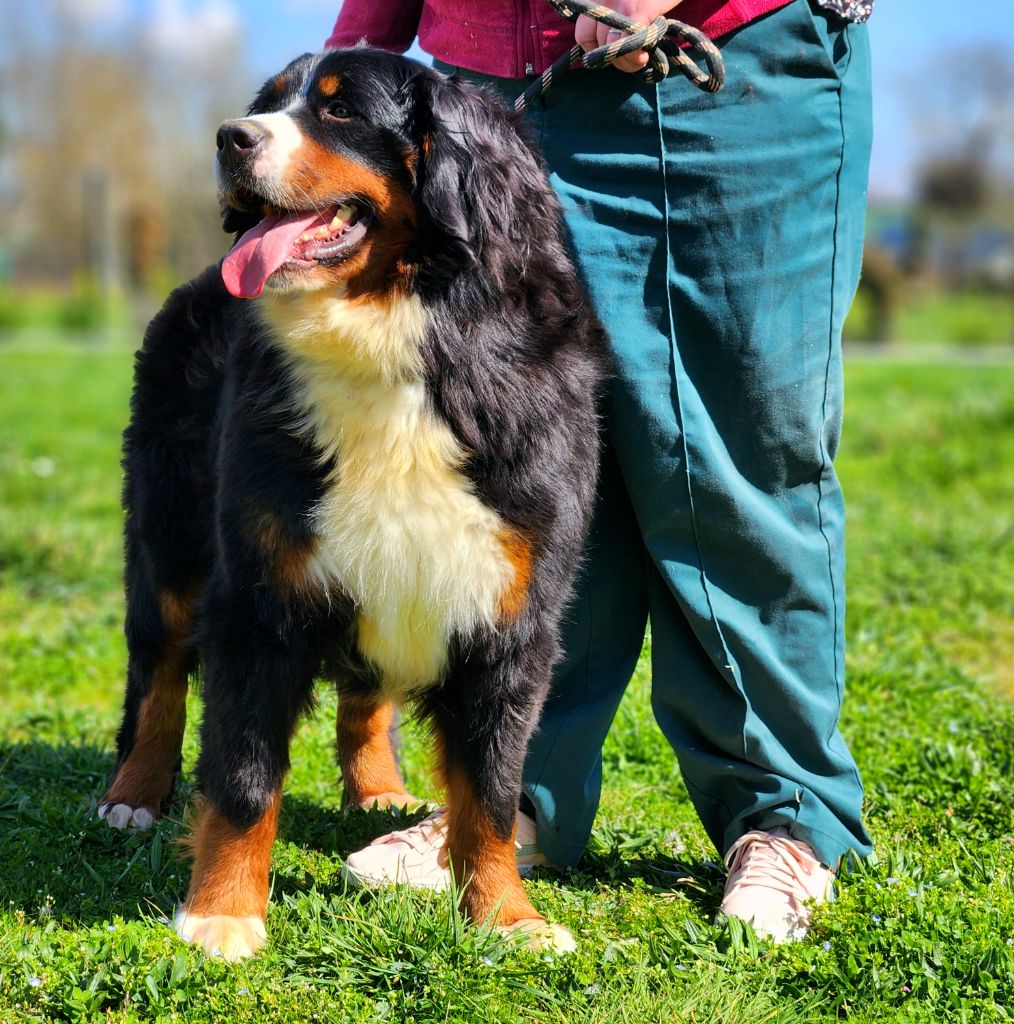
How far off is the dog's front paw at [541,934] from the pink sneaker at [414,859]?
0.17 metres

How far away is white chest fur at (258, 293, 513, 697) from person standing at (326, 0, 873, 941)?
1.67 ft

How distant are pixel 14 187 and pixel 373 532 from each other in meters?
36.7

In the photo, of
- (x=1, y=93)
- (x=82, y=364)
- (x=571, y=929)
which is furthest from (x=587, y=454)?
(x=1, y=93)

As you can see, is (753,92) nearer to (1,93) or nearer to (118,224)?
(118,224)

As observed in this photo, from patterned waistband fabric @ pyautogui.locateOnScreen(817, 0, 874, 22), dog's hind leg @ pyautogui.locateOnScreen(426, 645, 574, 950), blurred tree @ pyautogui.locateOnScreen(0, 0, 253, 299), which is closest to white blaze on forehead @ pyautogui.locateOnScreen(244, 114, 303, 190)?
dog's hind leg @ pyautogui.locateOnScreen(426, 645, 574, 950)

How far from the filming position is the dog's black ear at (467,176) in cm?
228

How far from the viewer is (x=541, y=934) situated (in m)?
2.45

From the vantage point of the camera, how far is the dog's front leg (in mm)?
2389

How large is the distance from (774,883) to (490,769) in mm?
690

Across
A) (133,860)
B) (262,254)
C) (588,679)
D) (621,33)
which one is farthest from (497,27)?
(133,860)

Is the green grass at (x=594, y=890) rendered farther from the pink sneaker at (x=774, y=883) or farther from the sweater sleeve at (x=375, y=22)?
the sweater sleeve at (x=375, y=22)

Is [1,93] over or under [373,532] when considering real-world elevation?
over

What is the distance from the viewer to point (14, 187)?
3484 centimetres

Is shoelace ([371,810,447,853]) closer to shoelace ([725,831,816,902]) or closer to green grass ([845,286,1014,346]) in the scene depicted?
shoelace ([725,831,816,902])
